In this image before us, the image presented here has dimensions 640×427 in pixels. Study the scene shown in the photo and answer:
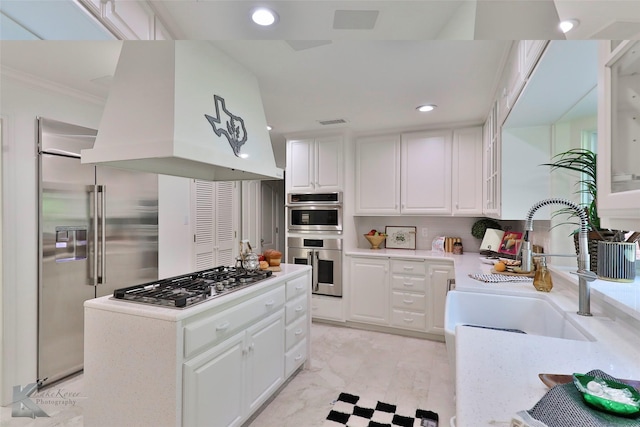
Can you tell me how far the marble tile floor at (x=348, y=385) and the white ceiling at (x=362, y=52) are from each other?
2188 millimetres

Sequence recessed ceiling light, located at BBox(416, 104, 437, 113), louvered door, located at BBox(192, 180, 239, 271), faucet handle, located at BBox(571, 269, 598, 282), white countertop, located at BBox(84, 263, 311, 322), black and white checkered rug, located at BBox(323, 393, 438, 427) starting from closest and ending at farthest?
faucet handle, located at BBox(571, 269, 598, 282)
white countertop, located at BBox(84, 263, 311, 322)
black and white checkered rug, located at BBox(323, 393, 438, 427)
recessed ceiling light, located at BBox(416, 104, 437, 113)
louvered door, located at BBox(192, 180, 239, 271)

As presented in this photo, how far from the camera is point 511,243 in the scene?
3031 mm

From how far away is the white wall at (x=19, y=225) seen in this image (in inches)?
86.7

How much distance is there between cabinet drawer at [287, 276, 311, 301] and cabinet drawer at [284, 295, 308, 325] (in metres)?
0.04

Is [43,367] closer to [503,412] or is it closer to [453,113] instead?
[503,412]

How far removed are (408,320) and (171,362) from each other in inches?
104

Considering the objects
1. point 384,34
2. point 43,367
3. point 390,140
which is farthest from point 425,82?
point 43,367

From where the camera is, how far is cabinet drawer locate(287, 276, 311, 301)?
7.92 feet

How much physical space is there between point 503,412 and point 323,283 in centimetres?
323

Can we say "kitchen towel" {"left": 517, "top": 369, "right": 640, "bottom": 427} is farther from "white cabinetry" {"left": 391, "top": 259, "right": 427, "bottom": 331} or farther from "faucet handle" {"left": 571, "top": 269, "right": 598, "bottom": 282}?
"white cabinetry" {"left": 391, "top": 259, "right": 427, "bottom": 331}

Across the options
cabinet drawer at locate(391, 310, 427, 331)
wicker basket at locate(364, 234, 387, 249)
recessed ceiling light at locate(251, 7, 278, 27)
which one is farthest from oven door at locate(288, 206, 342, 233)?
recessed ceiling light at locate(251, 7, 278, 27)

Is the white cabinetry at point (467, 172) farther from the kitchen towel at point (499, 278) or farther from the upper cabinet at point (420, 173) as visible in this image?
the kitchen towel at point (499, 278)

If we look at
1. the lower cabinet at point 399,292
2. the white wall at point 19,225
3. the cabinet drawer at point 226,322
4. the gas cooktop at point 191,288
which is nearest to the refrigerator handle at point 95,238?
the white wall at point 19,225

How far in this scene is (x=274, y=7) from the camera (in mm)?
526
